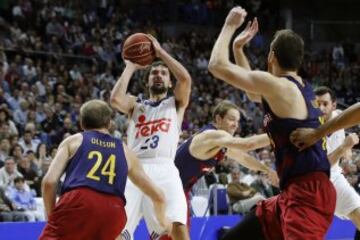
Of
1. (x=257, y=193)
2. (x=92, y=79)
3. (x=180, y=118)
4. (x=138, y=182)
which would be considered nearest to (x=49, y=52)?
(x=92, y=79)

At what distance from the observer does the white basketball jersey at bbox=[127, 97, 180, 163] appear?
6.46 metres

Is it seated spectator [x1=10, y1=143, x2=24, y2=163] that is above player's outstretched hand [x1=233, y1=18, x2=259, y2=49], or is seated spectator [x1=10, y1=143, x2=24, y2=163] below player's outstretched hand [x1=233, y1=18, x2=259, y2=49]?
below

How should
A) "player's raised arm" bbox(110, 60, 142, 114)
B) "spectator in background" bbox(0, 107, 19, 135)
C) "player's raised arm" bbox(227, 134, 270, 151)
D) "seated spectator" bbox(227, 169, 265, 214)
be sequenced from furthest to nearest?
"spectator in background" bbox(0, 107, 19, 135), "seated spectator" bbox(227, 169, 265, 214), "player's raised arm" bbox(110, 60, 142, 114), "player's raised arm" bbox(227, 134, 270, 151)

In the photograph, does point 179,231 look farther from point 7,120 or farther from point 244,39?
point 7,120

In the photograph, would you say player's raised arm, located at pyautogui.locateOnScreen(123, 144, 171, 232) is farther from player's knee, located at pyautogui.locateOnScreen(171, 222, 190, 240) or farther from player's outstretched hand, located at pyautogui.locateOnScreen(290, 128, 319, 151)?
player's outstretched hand, located at pyautogui.locateOnScreen(290, 128, 319, 151)

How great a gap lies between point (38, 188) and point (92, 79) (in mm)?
5484

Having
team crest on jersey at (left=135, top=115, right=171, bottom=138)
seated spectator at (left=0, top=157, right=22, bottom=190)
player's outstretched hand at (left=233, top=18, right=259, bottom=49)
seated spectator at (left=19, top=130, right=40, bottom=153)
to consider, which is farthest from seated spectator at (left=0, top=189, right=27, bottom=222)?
player's outstretched hand at (left=233, top=18, right=259, bottom=49)

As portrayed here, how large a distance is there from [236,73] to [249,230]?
1173 mm

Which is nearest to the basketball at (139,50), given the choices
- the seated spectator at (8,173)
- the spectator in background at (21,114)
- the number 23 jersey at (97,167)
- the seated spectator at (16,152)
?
the number 23 jersey at (97,167)

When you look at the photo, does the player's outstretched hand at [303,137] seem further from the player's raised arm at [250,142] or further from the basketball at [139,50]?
the basketball at [139,50]

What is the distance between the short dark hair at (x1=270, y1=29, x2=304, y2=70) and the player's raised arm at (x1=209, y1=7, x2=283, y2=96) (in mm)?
199

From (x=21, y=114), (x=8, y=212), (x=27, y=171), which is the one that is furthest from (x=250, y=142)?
(x=21, y=114)

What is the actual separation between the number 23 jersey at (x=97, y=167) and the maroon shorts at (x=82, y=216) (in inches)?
2.3

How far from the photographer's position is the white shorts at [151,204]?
6109 millimetres
